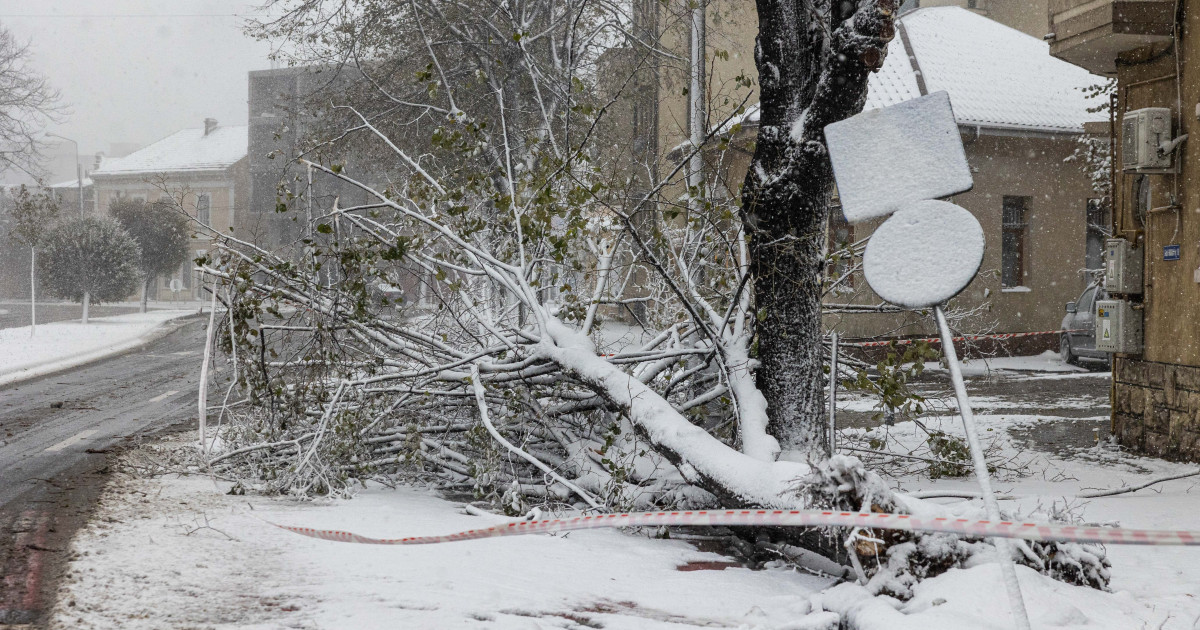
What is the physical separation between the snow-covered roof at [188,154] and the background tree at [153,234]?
1179cm

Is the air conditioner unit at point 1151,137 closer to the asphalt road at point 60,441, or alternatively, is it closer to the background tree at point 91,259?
the asphalt road at point 60,441

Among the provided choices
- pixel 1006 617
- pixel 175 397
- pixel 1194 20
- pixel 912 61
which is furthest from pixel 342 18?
pixel 1006 617

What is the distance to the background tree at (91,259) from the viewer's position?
33.9 meters

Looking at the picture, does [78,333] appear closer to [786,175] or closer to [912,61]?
[912,61]

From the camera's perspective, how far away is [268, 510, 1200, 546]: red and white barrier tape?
101 inches

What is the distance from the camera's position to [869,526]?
3174mm

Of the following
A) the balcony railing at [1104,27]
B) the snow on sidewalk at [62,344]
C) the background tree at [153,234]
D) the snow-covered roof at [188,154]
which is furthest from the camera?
the snow-covered roof at [188,154]

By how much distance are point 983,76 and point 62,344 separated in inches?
775

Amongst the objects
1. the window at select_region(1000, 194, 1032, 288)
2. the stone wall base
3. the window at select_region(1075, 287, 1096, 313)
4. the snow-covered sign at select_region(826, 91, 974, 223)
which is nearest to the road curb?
the snow-covered sign at select_region(826, 91, 974, 223)

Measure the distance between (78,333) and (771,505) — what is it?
2361cm

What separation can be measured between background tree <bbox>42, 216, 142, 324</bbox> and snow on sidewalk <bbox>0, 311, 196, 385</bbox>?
554 centimetres

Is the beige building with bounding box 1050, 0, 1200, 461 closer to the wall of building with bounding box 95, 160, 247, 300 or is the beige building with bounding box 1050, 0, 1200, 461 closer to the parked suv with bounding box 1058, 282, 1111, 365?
the parked suv with bounding box 1058, 282, 1111, 365

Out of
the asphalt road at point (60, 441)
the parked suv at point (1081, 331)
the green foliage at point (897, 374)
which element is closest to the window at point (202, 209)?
the asphalt road at point (60, 441)

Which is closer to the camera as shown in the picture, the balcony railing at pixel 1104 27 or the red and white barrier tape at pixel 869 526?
the red and white barrier tape at pixel 869 526
